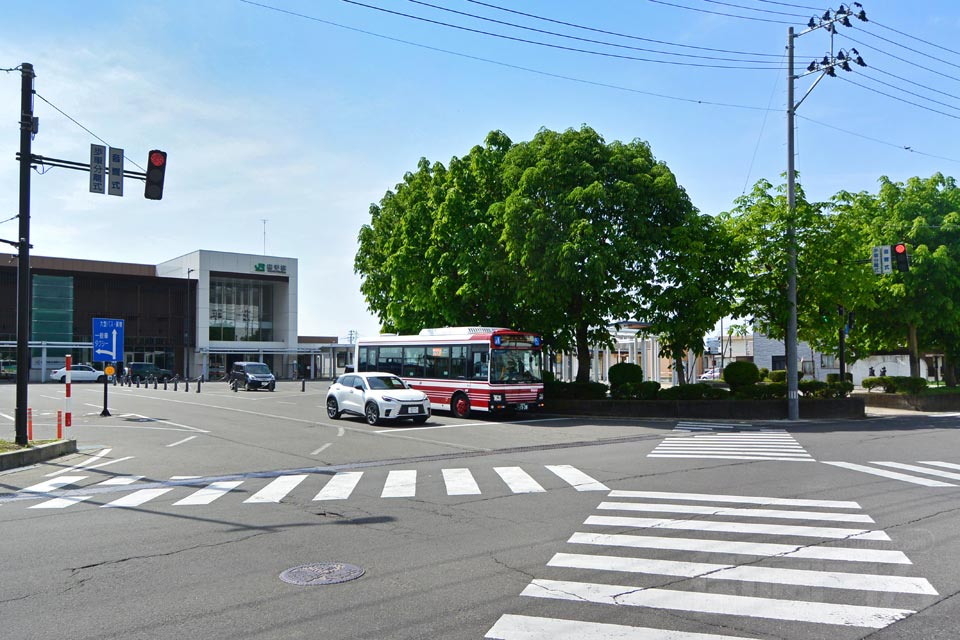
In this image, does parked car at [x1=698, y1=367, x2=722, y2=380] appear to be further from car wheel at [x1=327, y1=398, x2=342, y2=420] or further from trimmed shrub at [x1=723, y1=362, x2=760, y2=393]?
car wheel at [x1=327, y1=398, x2=342, y2=420]

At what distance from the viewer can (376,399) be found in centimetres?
2378

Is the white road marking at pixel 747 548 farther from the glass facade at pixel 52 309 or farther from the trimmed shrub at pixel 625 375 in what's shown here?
the glass facade at pixel 52 309

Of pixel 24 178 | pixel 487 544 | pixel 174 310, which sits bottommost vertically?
pixel 487 544

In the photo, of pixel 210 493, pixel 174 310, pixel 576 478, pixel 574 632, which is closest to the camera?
pixel 574 632

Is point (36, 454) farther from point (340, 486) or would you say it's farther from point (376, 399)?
point (376, 399)

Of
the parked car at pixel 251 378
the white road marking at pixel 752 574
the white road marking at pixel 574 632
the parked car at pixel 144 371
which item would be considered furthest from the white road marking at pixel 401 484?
the parked car at pixel 144 371

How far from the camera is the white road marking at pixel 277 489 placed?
1075cm

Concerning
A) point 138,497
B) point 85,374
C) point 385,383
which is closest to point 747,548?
point 138,497

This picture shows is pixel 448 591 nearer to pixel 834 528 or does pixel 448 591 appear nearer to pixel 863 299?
pixel 834 528

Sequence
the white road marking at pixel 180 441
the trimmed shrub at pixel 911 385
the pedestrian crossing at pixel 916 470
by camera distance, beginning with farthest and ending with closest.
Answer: the trimmed shrub at pixel 911 385 < the white road marking at pixel 180 441 < the pedestrian crossing at pixel 916 470

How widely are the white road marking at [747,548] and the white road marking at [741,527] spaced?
55cm

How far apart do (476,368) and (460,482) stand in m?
14.6

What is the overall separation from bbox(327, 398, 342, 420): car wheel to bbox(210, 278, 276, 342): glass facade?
56302mm

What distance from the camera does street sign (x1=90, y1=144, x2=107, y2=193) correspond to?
1479cm
